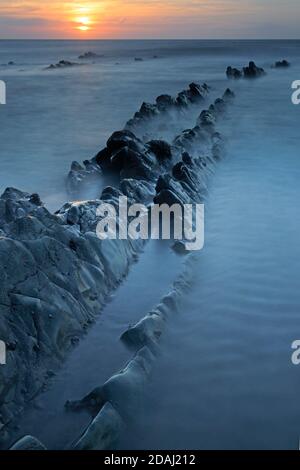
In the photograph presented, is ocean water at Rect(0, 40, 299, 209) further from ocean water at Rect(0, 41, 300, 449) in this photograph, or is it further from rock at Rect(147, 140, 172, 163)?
rock at Rect(147, 140, 172, 163)

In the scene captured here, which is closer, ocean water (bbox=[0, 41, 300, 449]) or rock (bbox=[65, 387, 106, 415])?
ocean water (bbox=[0, 41, 300, 449])

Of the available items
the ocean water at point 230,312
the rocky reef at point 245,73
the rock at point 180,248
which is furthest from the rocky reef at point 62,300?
the rocky reef at point 245,73

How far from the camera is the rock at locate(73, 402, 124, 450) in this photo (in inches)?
141

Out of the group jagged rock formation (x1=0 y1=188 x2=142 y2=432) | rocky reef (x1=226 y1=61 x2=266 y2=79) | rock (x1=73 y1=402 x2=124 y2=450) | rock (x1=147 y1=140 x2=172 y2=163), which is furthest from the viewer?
rocky reef (x1=226 y1=61 x2=266 y2=79)

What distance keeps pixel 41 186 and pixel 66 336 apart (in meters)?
5.80

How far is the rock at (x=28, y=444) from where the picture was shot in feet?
11.3

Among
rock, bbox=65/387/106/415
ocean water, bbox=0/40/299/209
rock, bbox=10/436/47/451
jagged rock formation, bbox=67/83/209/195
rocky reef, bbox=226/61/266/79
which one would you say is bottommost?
rock, bbox=10/436/47/451

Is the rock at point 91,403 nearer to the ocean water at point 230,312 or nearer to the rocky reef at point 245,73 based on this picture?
the ocean water at point 230,312

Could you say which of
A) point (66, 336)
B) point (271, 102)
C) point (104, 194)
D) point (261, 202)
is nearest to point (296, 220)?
point (261, 202)

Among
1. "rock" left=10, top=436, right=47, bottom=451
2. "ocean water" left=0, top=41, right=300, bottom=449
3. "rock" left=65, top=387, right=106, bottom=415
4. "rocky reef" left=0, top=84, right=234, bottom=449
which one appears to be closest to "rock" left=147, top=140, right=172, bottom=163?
"ocean water" left=0, top=41, right=300, bottom=449

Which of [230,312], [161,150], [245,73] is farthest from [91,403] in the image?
[245,73]

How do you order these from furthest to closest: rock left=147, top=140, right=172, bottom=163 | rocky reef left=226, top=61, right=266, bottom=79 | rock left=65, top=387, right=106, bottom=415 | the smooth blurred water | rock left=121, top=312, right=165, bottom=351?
rocky reef left=226, top=61, right=266, bottom=79, rock left=147, top=140, right=172, bottom=163, rock left=121, top=312, right=165, bottom=351, rock left=65, top=387, right=106, bottom=415, the smooth blurred water

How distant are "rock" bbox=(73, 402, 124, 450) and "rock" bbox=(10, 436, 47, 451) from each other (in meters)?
0.24

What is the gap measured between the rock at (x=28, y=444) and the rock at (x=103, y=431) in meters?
0.24
